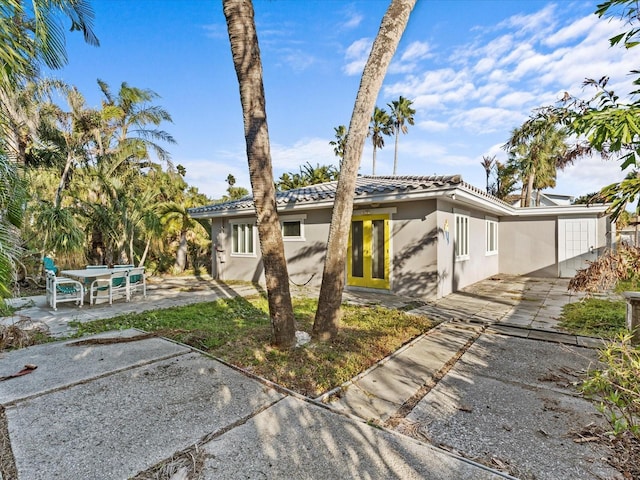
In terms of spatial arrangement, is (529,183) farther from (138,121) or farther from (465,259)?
(138,121)

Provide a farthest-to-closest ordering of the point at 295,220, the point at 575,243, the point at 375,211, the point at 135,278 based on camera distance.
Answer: the point at 575,243
the point at 295,220
the point at 375,211
the point at 135,278

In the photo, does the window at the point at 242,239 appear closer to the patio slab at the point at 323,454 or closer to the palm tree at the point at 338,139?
the patio slab at the point at 323,454

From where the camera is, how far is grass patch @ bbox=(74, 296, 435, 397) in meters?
3.81

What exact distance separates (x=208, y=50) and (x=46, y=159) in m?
7.30

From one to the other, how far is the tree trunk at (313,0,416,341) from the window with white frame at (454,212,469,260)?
638 cm

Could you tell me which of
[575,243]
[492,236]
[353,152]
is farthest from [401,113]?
A: [353,152]

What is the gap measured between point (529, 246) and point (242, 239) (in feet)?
40.6

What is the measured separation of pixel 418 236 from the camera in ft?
29.1

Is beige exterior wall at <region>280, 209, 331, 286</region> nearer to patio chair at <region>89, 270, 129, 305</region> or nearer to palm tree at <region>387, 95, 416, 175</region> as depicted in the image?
patio chair at <region>89, 270, 129, 305</region>

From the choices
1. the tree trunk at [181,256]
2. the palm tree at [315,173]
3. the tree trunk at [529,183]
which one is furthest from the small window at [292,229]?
the tree trunk at [529,183]

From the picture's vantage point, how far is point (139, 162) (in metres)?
17.8

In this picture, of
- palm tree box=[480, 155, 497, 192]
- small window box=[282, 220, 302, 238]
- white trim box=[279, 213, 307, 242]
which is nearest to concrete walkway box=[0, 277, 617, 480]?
white trim box=[279, 213, 307, 242]

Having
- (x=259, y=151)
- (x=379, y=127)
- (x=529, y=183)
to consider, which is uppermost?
(x=379, y=127)

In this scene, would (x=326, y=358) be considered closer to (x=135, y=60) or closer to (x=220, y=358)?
(x=220, y=358)
